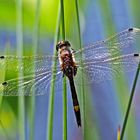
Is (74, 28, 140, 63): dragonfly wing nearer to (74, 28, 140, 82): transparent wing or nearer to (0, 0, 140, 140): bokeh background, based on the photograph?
(74, 28, 140, 82): transparent wing

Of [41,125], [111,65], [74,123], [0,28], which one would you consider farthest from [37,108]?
[111,65]

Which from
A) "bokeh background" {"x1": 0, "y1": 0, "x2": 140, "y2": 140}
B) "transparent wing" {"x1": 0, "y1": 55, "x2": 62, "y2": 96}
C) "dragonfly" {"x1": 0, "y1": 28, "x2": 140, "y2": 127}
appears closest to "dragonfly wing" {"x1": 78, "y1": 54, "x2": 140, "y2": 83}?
"dragonfly" {"x1": 0, "y1": 28, "x2": 140, "y2": 127}

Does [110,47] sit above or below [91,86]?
above

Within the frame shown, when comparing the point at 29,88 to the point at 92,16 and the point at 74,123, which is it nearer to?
the point at 74,123

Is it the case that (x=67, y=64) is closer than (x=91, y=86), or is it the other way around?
(x=67, y=64)

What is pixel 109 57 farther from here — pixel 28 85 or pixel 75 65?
pixel 28 85

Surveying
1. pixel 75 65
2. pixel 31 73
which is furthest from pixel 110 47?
pixel 31 73

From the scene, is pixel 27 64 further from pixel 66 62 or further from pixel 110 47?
pixel 110 47

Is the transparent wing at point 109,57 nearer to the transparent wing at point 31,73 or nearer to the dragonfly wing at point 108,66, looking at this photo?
the dragonfly wing at point 108,66
